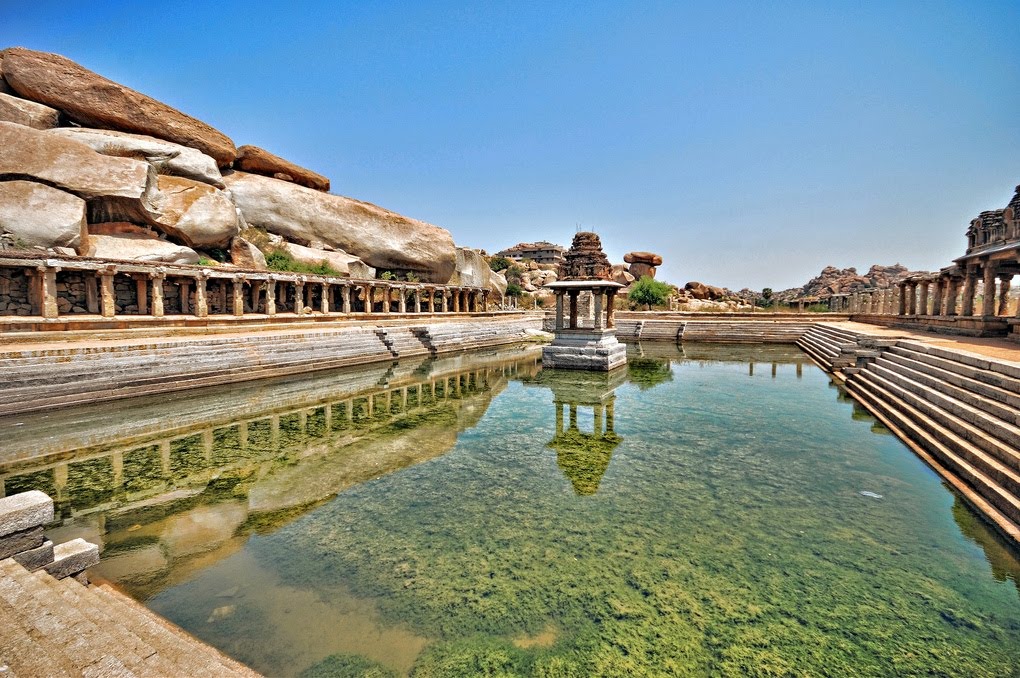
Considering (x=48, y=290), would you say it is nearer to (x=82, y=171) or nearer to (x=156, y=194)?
(x=82, y=171)

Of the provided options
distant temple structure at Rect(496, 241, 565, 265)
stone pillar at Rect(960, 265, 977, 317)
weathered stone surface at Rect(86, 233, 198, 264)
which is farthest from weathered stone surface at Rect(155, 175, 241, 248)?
distant temple structure at Rect(496, 241, 565, 265)

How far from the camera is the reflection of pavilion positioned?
6949 millimetres

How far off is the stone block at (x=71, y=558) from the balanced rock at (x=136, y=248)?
20.7 m

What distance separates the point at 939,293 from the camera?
2016 centimetres

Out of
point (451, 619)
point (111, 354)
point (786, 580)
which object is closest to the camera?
point (451, 619)

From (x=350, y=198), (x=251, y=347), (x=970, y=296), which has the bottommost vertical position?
(x=251, y=347)

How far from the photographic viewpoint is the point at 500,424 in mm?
9789

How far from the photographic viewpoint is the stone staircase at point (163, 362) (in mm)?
A: 9828

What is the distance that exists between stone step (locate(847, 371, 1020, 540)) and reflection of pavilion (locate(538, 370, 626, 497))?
4.38 m

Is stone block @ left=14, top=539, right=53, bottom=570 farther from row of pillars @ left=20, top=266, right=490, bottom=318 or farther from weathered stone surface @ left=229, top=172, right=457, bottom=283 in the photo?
weathered stone surface @ left=229, top=172, right=457, bottom=283

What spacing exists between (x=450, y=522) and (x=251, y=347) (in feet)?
40.3

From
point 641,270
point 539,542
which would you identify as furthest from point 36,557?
point 641,270

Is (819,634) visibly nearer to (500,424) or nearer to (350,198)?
(500,424)

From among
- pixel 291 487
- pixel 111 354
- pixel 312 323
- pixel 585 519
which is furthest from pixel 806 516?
pixel 312 323
